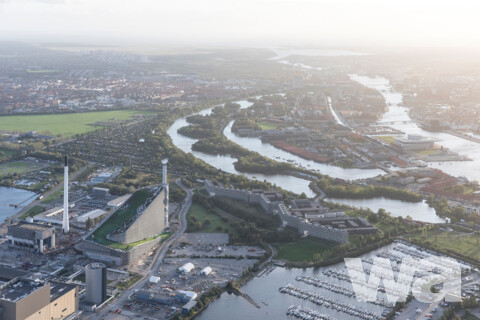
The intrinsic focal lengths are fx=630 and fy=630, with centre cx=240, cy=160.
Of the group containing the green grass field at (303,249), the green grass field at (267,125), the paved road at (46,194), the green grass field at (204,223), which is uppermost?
the green grass field at (267,125)

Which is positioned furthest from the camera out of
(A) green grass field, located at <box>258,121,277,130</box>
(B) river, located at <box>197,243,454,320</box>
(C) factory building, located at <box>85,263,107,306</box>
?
(A) green grass field, located at <box>258,121,277,130</box>

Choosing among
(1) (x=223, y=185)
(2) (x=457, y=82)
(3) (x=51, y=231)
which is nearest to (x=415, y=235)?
(1) (x=223, y=185)

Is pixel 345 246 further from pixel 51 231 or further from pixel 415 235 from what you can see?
pixel 51 231

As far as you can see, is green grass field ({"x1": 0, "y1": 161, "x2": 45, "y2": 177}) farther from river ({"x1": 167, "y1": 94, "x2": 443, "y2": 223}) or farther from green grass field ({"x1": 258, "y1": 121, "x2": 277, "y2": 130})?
green grass field ({"x1": 258, "y1": 121, "x2": 277, "y2": 130})

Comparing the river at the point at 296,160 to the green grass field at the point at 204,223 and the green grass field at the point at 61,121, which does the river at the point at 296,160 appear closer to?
the green grass field at the point at 204,223

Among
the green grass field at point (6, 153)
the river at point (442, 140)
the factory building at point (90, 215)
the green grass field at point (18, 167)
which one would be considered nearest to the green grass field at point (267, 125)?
the river at point (442, 140)

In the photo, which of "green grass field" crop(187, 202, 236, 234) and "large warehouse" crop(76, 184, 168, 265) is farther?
"green grass field" crop(187, 202, 236, 234)

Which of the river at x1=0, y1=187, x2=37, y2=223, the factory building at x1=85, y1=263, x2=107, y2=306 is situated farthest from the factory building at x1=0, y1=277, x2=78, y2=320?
the river at x1=0, y1=187, x2=37, y2=223

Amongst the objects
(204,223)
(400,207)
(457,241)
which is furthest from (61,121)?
(457,241)
